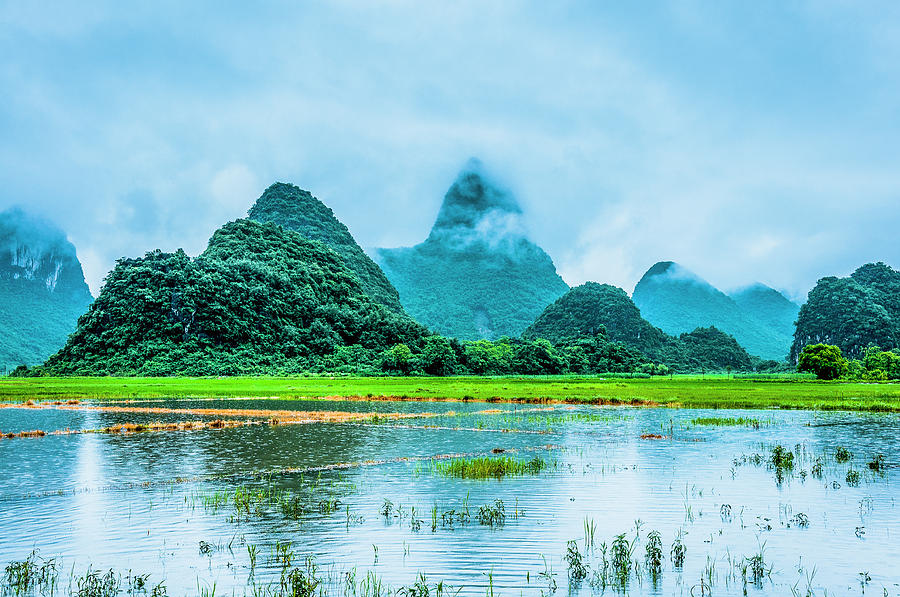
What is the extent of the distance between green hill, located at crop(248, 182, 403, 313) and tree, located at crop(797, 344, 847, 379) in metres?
78.4

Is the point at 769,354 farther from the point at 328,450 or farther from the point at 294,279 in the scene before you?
the point at 328,450

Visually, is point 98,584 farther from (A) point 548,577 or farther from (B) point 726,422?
(B) point 726,422

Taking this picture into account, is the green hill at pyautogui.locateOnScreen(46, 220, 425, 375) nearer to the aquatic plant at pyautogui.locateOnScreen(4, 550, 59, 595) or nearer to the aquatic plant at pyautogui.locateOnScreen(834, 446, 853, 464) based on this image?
the aquatic plant at pyautogui.locateOnScreen(834, 446, 853, 464)

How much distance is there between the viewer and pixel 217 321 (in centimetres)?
7556

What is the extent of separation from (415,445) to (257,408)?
47.2 ft

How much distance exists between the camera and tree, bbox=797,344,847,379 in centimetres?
5953

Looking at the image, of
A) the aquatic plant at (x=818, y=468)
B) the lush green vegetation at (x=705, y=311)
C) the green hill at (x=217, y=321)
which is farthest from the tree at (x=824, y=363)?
the lush green vegetation at (x=705, y=311)

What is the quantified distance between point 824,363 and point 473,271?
129 meters

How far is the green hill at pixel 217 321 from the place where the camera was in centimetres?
6881

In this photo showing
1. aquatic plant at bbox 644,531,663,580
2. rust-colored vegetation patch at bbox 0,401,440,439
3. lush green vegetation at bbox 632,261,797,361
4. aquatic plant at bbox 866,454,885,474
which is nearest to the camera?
aquatic plant at bbox 644,531,663,580

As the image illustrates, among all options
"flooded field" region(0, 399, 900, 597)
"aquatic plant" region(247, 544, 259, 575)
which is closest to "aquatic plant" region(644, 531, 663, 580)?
"flooded field" region(0, 399, 900, 597)

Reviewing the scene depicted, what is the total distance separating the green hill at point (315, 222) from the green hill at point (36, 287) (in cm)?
4322

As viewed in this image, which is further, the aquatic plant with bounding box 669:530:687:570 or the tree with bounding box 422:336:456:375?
the tree with bounding box 422:336:456:375

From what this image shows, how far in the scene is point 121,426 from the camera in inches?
923
